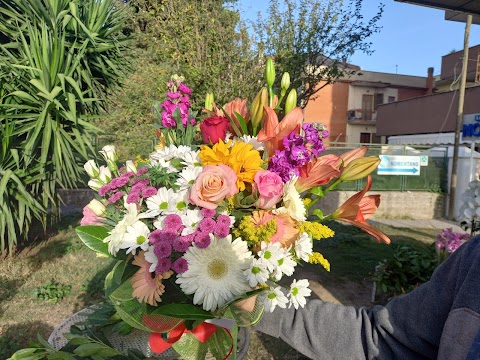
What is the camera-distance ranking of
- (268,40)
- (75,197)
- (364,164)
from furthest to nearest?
1. (75,197)
2. (268,40)
3. (364,164)

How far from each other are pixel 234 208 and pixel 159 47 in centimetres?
779

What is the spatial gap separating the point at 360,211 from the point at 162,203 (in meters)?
0.51

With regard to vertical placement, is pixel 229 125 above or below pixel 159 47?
below

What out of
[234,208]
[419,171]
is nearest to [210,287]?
[234,208]

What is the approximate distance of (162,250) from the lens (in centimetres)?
81

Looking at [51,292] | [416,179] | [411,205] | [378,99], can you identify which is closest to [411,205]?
[411,205]

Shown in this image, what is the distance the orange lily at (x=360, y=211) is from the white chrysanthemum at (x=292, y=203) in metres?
0.14

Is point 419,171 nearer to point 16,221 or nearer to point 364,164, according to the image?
point 16,221

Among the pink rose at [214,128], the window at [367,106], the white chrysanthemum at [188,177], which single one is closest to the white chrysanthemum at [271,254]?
the white chrysanthemum at [188,177]

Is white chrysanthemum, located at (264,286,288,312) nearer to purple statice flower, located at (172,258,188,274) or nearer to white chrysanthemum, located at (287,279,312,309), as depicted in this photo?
white chrysanthemum, located at (287,279,312,309)

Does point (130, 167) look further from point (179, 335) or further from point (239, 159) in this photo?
point (179, 335)

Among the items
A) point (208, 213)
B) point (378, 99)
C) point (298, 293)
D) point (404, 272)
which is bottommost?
point (404, 272)

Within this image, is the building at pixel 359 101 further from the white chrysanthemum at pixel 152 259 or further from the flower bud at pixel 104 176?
the white chrysanthemum at pixel 152 259

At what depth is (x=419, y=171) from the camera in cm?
1061
